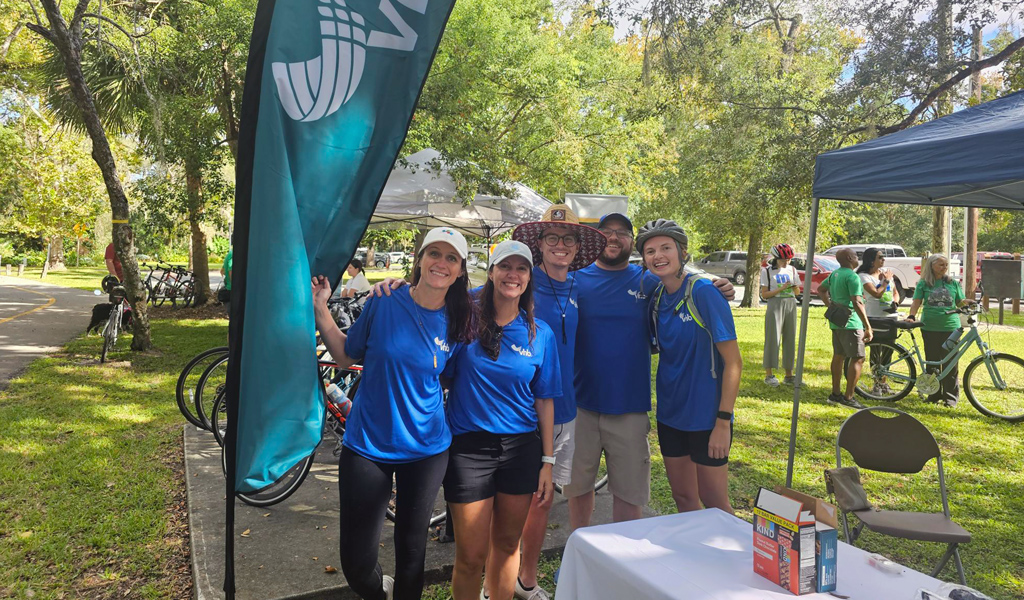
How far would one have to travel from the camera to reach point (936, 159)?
3.87m

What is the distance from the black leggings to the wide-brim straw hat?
128cm

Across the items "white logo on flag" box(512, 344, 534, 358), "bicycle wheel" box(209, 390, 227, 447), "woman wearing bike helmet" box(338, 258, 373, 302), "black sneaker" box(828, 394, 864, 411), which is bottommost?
"black sneaker" box(828, 394, 864, 411)

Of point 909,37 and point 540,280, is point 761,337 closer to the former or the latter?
point 909,37

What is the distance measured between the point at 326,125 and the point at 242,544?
2.94m

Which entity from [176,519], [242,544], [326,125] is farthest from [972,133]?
[176,519]

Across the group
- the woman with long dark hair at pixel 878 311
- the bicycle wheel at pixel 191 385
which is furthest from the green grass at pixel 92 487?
the woman with long dark hair at pixel 878 311

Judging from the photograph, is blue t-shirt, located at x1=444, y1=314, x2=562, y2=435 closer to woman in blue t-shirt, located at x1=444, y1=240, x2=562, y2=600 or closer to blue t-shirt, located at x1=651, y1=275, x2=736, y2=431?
woman in blue t-shirt, located at x1=444, y1=240, x2=562, y2=600

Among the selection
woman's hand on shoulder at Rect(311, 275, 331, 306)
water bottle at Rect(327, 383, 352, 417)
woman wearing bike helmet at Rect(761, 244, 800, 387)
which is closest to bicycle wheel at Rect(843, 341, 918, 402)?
woman wearing bike helmet at Rect(761, 244, 800, 387)

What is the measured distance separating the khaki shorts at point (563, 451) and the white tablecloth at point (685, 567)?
2.63 ft

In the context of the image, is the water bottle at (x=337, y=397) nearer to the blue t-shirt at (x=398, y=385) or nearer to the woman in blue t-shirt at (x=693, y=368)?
the blue t-shirt at (x=398, y=385)

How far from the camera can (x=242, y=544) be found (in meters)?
3.99

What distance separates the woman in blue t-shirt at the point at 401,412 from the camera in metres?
2.57

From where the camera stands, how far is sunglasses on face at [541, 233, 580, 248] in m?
3.35

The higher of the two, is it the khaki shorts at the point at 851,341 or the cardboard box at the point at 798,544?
the khaki shorts at the point at 851,341
